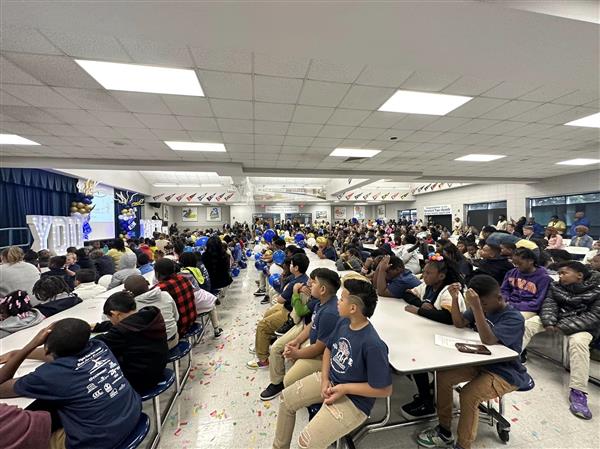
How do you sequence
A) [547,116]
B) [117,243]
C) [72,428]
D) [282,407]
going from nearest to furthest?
[72,428]
[282,407]
[547,116]
[117,243]

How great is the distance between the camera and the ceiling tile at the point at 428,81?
9.37 feet

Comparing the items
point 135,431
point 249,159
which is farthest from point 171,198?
point 135,431

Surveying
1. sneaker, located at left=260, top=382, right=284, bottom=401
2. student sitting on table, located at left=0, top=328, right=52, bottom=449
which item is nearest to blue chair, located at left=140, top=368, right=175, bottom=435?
student sitting on table, located at left=0, top=328, right=52, bottom=449

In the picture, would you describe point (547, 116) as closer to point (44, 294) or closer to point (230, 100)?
point (230, 100)

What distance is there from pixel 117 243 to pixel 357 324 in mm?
5666

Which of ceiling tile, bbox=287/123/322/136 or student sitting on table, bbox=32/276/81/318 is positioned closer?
student sitting on table, bbox=32/276/81/318

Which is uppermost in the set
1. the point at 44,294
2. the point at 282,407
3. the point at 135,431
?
the point at 44,294

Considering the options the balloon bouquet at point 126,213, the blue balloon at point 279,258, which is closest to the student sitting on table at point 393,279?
the blue balloon at point 279,258

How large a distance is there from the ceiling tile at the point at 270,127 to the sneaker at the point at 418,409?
389 cm

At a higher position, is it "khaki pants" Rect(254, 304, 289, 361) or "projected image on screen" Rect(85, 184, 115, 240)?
"projected image on screen" Rect(85, 184, 115, 240)

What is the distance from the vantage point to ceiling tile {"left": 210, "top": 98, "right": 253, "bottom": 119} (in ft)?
11.3

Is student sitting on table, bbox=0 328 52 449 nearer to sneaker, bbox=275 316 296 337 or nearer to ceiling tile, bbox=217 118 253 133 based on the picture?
sneaker, bbox=275 316 296 337

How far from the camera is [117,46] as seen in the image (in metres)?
2.33

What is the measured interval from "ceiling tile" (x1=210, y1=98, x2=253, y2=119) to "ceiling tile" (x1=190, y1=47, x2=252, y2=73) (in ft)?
2.43
